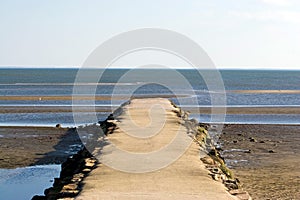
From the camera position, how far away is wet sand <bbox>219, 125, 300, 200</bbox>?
15414 millimetres

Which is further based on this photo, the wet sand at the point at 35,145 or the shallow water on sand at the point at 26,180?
the wet sand at the point at 35,145

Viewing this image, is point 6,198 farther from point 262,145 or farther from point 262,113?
point 262,113

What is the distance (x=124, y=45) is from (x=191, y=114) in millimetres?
21456

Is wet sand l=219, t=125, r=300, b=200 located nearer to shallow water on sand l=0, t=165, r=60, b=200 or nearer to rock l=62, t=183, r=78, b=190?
rock l=62, t=183, r=78, b=190

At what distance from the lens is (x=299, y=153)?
21.9m

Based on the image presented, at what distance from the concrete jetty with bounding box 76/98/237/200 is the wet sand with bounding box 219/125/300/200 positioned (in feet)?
6.99

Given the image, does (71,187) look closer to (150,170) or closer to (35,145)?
(150,170)

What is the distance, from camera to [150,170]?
12.7 meters

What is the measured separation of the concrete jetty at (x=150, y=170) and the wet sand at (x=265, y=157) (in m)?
2.13

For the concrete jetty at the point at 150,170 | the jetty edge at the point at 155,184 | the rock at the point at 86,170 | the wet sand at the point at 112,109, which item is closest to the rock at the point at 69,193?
the jetty edge at the point at 155,184

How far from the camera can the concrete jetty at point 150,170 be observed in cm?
1042

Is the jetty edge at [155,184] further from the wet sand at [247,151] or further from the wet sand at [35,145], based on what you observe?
the wet sand at [35,145]

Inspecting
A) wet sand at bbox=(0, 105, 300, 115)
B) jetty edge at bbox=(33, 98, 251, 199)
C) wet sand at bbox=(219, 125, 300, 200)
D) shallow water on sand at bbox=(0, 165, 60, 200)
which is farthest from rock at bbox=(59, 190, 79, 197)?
wet sand at bbox=(0, 105, 300, 115)

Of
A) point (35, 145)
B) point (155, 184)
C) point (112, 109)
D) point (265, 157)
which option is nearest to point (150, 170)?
point (155, 184)
